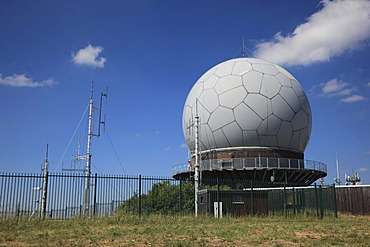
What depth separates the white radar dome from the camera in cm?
3194

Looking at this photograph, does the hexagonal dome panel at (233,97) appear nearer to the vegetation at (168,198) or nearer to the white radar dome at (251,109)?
the white radar dome at (251,109)

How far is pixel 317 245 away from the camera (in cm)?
994

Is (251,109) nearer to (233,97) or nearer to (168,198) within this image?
(233,97)

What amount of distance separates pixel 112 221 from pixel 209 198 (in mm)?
8410

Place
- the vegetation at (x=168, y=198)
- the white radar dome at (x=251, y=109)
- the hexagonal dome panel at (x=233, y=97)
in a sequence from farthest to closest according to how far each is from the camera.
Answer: the hexagonal dome panel at (x=233, y=97) < the white radar dome at (x=251, y=109) < the vegetation at (x=168, y=198)

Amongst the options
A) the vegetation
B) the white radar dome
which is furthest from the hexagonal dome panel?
the vegetation

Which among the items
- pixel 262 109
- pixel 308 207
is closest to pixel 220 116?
pixel 262 109

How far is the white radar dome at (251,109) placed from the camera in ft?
105

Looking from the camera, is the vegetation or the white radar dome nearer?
the vegetation

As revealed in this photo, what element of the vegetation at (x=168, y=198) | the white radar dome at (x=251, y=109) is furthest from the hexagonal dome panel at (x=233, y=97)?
the vegetation at (x=168, y=198)

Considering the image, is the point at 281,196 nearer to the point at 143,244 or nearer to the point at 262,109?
the point at 262,109

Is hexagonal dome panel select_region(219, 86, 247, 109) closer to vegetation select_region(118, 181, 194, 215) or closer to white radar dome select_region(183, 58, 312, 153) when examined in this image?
white radar dome select_region(183, 58, 312, 153)

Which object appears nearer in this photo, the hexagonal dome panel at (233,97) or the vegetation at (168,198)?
the vegetation at (168,198)

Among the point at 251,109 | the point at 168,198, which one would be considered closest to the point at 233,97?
the point at 251,109
